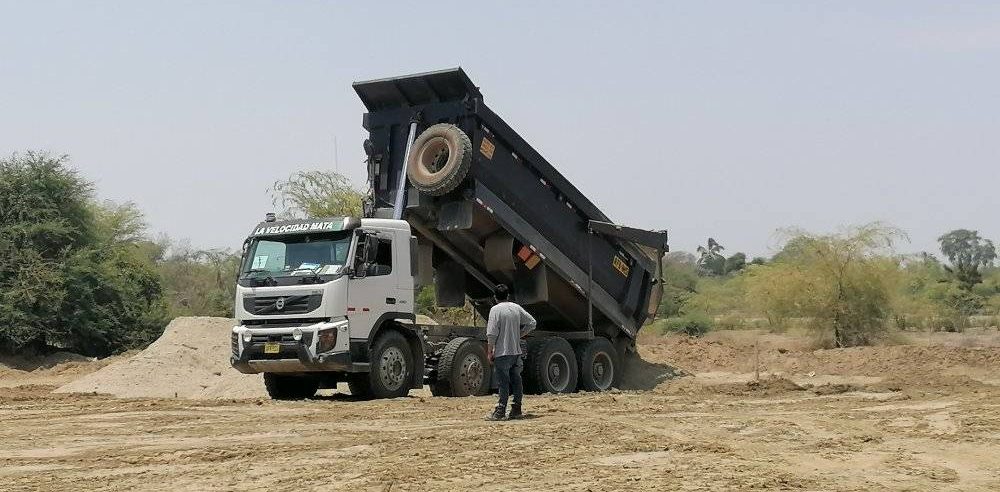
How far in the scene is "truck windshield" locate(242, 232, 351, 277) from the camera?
1473cm

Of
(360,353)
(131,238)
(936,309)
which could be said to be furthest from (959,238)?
(360,353)

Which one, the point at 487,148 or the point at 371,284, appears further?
the point at 487,148

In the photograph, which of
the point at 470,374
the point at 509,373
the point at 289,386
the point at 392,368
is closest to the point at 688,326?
the point at 470,374

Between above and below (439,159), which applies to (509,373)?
below

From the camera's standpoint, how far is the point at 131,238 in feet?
137

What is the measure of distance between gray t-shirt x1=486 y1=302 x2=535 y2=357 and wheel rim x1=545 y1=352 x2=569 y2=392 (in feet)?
16.5

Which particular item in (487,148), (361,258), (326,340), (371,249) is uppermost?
(487,148)

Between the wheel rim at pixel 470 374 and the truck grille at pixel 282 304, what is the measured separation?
8.17 feet

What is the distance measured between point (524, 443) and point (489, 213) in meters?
6.68

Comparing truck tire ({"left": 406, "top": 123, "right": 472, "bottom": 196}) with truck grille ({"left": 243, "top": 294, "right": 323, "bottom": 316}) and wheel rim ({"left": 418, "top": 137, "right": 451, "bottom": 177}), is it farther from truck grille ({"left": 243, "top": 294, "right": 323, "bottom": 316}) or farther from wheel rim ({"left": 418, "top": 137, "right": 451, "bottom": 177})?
truck grille ({"left": 243, "top": 294, "right": 323, "bottom": 316})

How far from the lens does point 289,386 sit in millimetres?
16281

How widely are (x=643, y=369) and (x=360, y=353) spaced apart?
6690 mm

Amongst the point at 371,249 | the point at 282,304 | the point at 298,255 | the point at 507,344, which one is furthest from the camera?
the point at 298,255

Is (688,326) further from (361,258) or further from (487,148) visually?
(361,258)
